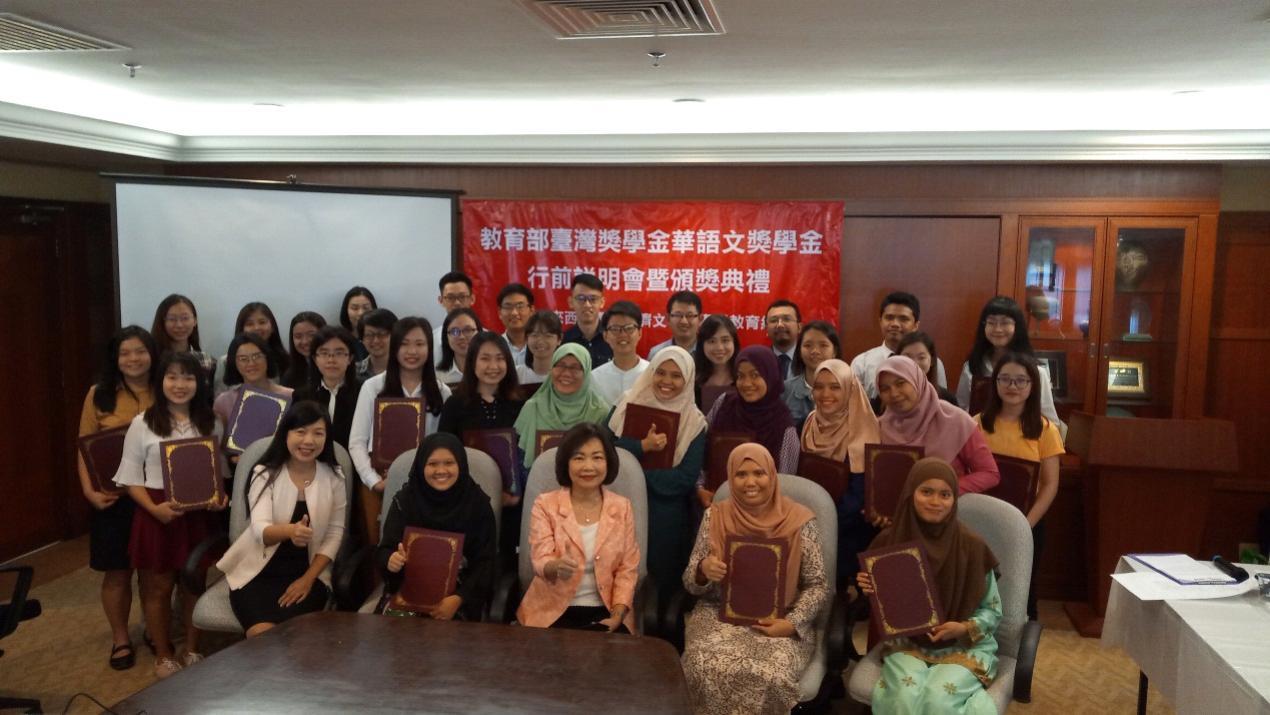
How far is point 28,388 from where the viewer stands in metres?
5.97

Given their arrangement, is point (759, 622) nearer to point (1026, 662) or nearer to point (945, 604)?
point (945, 604)

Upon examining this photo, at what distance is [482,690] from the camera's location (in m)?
2.24

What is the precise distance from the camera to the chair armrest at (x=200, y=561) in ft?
11.1

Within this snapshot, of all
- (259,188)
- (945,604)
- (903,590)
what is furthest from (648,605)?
(259,188)

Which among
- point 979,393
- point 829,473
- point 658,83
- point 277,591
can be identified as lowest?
point 277,591

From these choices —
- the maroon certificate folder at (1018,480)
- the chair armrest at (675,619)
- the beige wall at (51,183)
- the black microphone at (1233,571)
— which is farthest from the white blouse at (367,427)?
the beige wall at (51,183)

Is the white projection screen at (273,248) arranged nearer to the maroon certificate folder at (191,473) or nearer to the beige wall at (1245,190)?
the maroon certificate folder at (191,473)

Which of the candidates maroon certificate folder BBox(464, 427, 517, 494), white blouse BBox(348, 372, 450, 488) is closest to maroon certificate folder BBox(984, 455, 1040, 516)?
maroon certificate folder BBox(464, 427, 517, 494)

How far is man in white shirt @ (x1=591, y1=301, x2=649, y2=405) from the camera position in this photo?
4219 millimetres

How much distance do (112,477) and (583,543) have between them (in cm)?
219

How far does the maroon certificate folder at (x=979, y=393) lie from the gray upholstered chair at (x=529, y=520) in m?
1.83

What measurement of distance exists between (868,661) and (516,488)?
1498 millimetres

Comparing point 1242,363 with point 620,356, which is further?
point 1242,363

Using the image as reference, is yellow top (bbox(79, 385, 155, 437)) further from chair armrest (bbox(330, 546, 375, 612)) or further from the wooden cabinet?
the wooden cabinet
